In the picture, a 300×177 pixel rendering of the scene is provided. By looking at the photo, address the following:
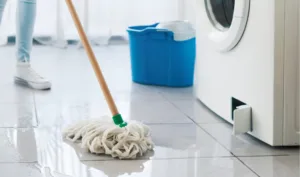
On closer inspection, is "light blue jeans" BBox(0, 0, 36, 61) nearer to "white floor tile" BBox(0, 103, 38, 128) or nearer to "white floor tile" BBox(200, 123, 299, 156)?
"white floor tile" BBox(0, 103, 38, 128)

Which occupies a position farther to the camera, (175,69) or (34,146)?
(175,69)

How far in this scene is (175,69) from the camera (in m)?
2.31

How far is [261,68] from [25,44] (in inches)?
44.3

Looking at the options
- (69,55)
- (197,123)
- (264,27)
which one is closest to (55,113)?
(197,123)

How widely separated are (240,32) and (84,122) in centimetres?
49

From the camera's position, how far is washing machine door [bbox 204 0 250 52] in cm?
150

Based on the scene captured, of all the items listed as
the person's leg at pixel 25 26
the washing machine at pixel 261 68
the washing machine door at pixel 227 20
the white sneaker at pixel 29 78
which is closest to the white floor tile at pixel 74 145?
the washing machine at pixel 261 68

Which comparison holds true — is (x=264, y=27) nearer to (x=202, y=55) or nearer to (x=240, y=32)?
(x=240, y=32)

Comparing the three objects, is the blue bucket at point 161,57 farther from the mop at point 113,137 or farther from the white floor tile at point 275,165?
the white floor tile at point 275,165

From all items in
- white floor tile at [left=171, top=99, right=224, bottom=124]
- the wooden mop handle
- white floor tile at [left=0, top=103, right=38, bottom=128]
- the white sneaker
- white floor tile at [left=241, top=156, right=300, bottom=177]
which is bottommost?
white floor tile at [left=241, top=156, right=300, bottom=177]

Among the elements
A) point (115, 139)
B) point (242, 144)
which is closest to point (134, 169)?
point (115, 139)

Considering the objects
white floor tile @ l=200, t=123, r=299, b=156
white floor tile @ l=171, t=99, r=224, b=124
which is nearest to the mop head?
white floor tile @ l=200, t=123, r=299, b=156

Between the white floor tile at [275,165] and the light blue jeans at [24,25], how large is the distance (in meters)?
1.16

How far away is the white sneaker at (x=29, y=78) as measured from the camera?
218cm
